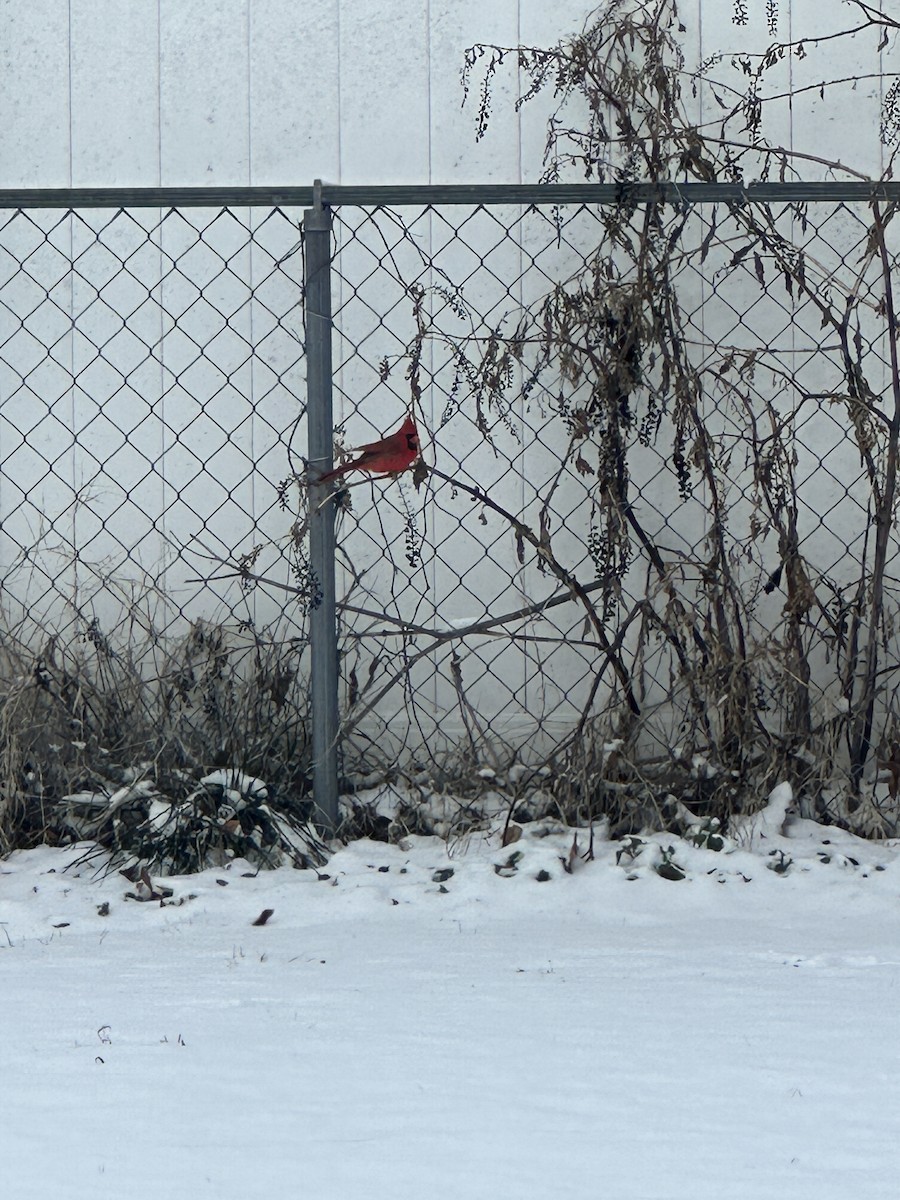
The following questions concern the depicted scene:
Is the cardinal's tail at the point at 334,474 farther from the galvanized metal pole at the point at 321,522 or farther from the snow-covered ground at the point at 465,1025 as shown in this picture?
the snow-covered ground at the point at 465,1025

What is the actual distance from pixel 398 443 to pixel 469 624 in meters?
0.64

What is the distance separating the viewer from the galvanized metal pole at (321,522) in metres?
→ 2.87

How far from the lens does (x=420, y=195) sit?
2828 millimetres

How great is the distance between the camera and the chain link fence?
3309mm

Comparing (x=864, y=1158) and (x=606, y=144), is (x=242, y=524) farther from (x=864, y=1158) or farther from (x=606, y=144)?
(x=864, y=1158)

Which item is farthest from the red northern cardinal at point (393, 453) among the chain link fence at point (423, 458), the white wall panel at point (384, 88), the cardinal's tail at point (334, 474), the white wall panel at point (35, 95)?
the white wall panel at point (35, 95)

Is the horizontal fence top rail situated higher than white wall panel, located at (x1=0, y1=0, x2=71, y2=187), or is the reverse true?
white wall panel, located at (x1=0, y1=0, x2=71, y2=187)

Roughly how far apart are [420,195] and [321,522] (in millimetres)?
723

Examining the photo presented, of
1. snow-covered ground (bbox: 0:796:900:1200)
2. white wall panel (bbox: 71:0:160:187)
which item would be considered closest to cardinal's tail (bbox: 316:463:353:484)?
snow-covered ground (bbox: 0:796:900:1200)

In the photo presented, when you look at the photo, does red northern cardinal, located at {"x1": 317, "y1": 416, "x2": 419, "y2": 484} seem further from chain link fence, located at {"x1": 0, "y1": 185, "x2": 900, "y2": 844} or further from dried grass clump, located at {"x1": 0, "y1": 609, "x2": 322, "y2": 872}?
dried grass clump, located at {"x1": 0, "y1": 609, "x2": 322, "y2": 872}

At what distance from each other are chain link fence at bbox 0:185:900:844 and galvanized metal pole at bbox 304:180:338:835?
0.25 meters

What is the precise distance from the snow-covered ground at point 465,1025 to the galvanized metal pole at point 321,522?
20 centimetres

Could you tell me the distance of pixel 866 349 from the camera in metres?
3.42

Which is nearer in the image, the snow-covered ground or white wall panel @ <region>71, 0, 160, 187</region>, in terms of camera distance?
the snow-covered ground
